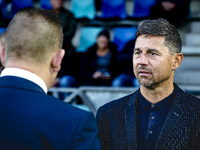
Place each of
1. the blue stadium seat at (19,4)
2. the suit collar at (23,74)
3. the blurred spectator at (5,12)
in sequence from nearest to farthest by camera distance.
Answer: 1. the suit collar at (23,74)
2. the blurred spectator at (5,12)
3. the blue stadium seat at (19,4)

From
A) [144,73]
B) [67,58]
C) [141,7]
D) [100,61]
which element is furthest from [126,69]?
[144,73]

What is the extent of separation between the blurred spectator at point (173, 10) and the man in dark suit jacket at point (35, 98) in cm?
436

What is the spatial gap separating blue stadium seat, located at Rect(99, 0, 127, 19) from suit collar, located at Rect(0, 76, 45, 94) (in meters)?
5.41

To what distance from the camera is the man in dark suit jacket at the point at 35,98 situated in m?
1.06

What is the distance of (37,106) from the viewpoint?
1.09m

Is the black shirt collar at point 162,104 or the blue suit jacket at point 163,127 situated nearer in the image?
the blue suit jacket at point 163,127

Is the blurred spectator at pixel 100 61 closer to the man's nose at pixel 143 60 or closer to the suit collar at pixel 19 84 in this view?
the man's nose at pixel 143 60

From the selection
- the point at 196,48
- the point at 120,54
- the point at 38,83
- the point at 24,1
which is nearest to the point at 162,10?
the point at 196,48

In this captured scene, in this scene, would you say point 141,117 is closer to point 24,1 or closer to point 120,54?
point 120,54

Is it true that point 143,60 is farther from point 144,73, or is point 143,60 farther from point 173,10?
point 173,10

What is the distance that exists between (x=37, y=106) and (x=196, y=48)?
163 inches

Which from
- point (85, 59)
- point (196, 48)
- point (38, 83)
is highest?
point (38, 83)

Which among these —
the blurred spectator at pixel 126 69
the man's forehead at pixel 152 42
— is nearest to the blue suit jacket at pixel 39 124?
the man's forehead at pixel 152 42

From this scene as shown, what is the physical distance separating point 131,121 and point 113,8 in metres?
5.05
